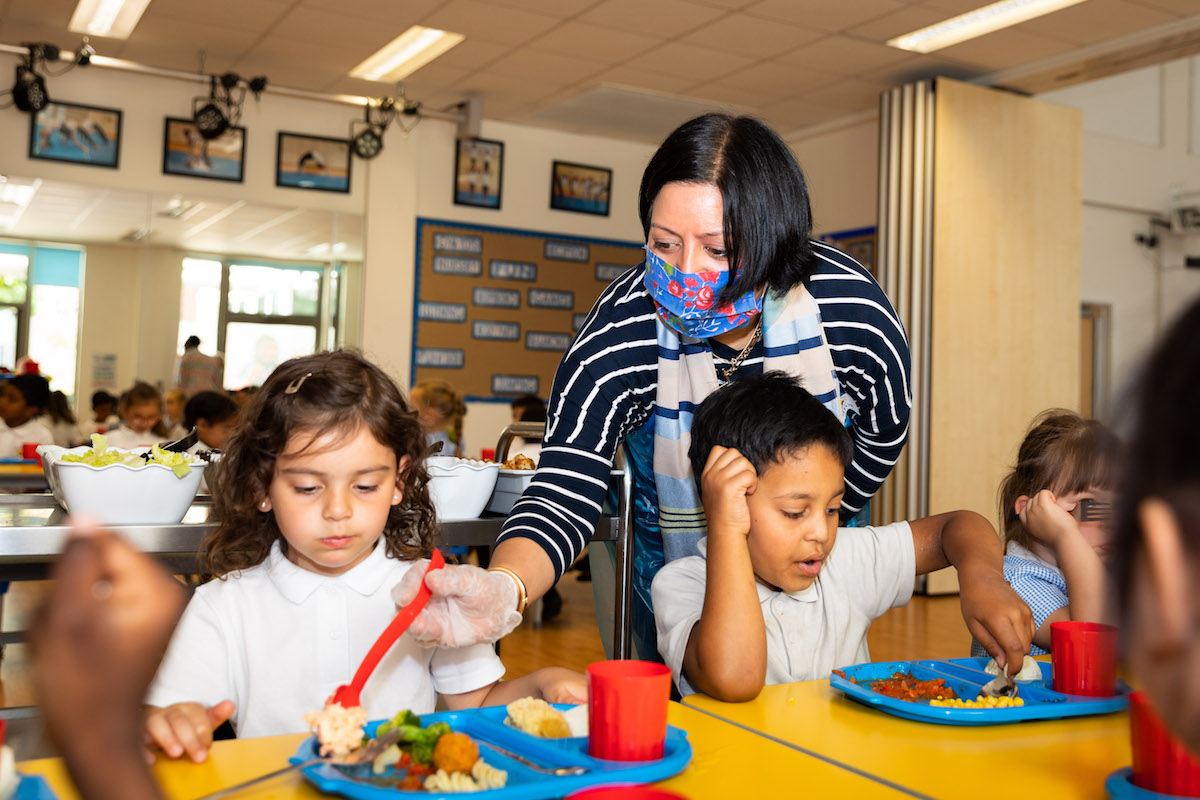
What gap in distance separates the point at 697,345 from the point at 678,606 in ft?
1.34

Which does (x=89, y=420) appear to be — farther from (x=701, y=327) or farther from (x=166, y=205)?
(x=701, y=327)

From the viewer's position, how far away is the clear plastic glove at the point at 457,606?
3.37ft

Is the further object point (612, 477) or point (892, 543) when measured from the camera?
point (612, 477)

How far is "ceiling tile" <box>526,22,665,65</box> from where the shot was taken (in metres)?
5.27

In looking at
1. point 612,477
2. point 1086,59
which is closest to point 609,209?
point 1086,59

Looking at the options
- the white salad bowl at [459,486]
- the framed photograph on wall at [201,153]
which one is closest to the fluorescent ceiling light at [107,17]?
the framed photograph on wall at [201,153]

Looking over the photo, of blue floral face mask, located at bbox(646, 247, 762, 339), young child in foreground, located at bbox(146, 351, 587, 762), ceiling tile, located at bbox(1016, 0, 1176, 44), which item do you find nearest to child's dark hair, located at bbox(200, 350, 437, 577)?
young child in foreground, located at bbox(146, 351, 587, 762)

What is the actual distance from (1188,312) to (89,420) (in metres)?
6.40

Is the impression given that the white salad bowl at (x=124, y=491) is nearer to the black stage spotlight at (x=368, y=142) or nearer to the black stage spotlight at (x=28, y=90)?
the black stage spotlight at (x=28, y=90)

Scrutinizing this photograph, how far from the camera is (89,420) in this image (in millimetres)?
6012

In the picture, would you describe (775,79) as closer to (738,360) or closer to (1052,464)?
(1052,464)

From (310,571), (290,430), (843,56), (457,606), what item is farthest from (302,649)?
(843,56)

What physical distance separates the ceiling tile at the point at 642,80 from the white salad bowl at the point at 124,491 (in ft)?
15.4

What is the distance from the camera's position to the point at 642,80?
604 cm
